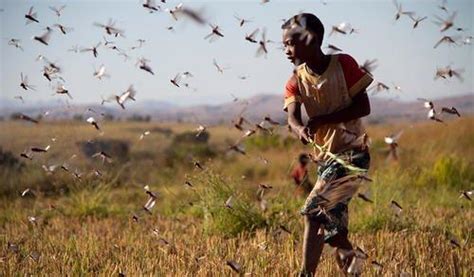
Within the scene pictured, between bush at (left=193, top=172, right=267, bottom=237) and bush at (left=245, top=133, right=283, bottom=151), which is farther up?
bush at (left=193, top=172, right=267, bottom=237)

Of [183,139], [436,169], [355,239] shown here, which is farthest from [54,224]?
[183,139]

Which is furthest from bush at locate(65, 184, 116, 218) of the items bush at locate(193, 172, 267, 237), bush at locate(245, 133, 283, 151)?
bush at locate(245, 133, 283, 151)

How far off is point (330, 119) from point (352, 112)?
15 centimetres

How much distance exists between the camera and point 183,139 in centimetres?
2841

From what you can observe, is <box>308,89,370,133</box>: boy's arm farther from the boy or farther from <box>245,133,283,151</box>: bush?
<box>245,133,283,151</box>: bush

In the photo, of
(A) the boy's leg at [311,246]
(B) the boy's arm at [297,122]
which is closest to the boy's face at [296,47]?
(B) the boy's arm at [297,122]

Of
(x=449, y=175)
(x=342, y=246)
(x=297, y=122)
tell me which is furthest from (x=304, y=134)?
(x=449, y=175)

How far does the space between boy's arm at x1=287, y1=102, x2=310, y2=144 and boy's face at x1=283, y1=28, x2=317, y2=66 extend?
329mm

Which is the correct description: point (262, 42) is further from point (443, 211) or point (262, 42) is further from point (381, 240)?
point (443, 211)

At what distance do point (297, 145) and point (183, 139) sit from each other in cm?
1125

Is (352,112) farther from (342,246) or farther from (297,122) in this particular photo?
(342,246)

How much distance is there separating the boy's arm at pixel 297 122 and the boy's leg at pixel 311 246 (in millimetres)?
591

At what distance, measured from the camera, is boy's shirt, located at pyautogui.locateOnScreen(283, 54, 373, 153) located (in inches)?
183

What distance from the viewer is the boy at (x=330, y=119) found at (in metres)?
4.63
